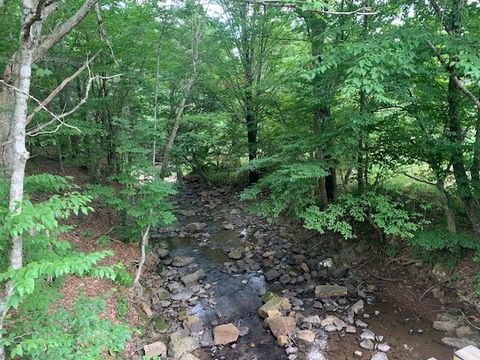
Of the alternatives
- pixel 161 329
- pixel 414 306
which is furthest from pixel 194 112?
pixel 414 306

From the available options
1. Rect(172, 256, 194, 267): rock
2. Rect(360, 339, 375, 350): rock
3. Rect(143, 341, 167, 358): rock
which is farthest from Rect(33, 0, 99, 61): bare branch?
Rect(360, 339, 375, 350): rock

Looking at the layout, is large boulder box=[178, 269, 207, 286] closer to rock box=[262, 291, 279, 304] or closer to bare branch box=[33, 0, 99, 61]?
rock box=[262, 291, 279, 304]

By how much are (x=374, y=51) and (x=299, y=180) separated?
302 cm

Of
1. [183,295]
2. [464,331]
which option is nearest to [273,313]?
[183,295]

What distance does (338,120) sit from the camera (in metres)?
7.26

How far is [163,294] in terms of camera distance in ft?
24.7

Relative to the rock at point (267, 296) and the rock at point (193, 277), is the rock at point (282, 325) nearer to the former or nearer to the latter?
the rock at point (267, 296)

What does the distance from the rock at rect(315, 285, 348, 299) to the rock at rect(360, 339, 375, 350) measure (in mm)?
1502

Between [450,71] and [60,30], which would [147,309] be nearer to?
[60,30]

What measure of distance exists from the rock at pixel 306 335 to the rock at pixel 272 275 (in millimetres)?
2106

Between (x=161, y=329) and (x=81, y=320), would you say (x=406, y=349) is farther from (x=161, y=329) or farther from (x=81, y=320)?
(x=81, y=320)

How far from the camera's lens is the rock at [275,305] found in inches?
264

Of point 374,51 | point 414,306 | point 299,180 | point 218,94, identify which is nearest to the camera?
point 374,51

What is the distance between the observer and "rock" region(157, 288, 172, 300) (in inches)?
293
